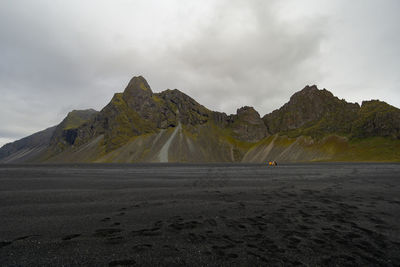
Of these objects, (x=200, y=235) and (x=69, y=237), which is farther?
(x=200, y=235)

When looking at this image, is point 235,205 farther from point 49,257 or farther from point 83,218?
point 49,257

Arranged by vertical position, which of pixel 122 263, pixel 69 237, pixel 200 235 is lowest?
pixel 200 235

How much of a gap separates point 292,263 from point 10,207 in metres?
19.0

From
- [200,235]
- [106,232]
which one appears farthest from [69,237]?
[200,235]

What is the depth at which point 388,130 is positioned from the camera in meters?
188

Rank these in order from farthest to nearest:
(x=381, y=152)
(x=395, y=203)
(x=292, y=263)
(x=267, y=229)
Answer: (x=381, y=152), (x=395, y=203), (x=267, y=229), (x=292, y=263)

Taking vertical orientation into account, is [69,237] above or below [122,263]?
below

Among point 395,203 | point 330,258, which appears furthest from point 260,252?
point 395,203

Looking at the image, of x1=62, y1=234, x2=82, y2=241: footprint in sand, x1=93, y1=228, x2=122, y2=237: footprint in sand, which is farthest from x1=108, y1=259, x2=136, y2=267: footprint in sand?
x1=62, y1=234, x2=82, y2=241: footprint in sand

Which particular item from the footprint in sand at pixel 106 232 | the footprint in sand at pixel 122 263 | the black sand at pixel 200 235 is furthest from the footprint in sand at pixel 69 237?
the footprint in sand at pixel 122 263

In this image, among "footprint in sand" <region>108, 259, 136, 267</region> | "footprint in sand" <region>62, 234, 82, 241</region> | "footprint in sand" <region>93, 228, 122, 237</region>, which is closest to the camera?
"footprint in sand" <region>108, 259, 136, 267</region>

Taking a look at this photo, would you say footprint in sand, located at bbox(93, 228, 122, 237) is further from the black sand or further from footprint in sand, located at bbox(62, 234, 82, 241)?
footprint in sand, located at bbox(62, 234, 82, 241)

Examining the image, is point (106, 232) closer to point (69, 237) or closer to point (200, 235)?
point (69, 237)

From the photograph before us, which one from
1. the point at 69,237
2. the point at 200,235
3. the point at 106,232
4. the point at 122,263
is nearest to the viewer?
the point at 122,263
